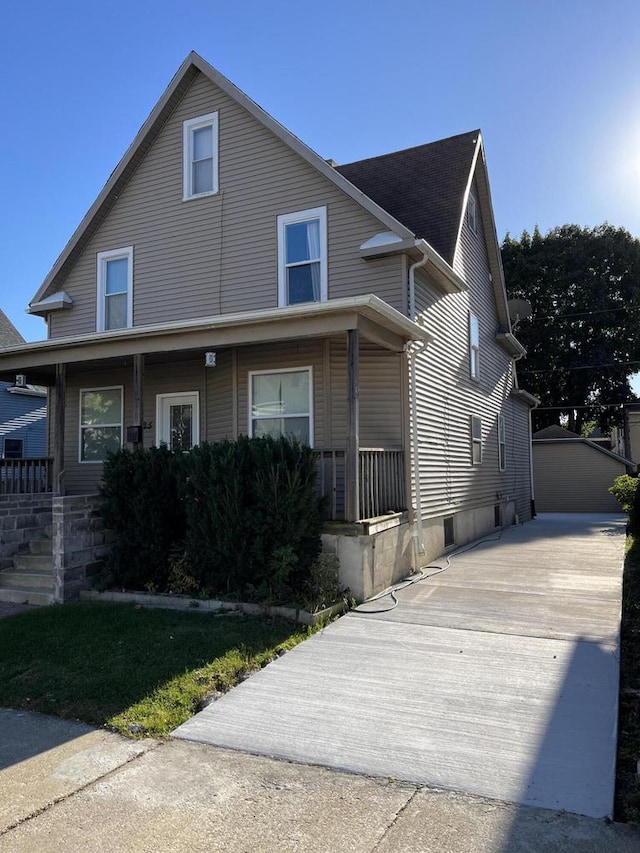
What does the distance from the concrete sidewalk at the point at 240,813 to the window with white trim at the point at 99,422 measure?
27.4 feet

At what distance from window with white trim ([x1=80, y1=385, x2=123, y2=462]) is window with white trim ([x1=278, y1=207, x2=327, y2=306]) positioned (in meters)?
3.78

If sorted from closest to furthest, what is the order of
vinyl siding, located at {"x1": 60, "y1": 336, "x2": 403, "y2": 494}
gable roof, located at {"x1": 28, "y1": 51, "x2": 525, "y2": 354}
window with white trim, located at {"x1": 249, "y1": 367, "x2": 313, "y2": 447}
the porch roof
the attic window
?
1. the porch roof
2. vinyl siding, located at {"x1": 60, "y1": 336, "x2": 403, "y2": 494}
3. window with white trim, located at {"x1": 249, "y1": 367, "x2": 313, "y2": 447}
4. gable roof, located at {"x1": 28, "y1": 51, "x2": 525, "y2": 354}
5. the attic window

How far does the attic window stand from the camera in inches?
526

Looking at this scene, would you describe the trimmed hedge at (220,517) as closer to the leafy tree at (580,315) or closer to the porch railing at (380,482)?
the porch railing at (380,482)

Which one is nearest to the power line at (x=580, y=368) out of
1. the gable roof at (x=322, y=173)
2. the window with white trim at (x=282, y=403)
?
the gable roof at (x=322, y=173)

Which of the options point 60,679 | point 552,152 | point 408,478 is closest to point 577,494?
point 552,152

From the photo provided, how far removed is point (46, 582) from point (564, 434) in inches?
948

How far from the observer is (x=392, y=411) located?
9.55 metres

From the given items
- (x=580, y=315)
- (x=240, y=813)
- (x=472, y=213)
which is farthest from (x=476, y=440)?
(x=580, y=315)

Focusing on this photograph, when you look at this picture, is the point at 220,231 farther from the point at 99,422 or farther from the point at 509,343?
the point at 509,343

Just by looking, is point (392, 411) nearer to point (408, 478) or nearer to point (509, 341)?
point (408, 478)

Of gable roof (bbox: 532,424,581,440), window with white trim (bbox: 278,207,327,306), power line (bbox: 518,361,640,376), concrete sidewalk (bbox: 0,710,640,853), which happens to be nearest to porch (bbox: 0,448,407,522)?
window with white trim (bbox: 278,207,327,306)

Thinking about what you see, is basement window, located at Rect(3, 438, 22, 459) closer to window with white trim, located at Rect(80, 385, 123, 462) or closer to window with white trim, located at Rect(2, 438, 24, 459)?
window with white trim, located at Rect(2, 438, 24, 459)

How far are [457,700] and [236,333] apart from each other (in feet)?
17.3
